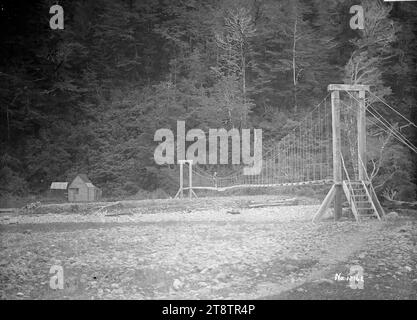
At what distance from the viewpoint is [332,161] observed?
36.2 ft

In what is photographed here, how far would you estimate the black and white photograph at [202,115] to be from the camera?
7.64 metres

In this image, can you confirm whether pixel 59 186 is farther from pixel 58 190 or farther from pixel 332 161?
pixel 332 161

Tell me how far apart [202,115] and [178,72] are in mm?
2459

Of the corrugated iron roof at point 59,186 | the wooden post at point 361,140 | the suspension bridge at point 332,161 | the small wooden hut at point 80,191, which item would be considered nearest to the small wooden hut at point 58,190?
the corrugated iron roof at point 59,186

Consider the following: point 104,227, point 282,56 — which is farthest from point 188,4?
point 104,227

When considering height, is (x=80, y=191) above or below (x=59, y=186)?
below

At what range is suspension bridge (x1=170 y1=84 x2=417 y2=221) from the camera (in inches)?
259

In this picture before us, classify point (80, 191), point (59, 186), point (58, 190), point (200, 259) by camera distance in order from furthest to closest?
point (58, 190) < point (59, 186) < point (80, 191) < point (200, 259)

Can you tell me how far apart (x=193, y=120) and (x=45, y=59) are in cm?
551

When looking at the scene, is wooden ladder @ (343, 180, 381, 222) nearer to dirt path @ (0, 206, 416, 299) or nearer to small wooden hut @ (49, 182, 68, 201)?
dirt path @ (0, 206, 416, 299)

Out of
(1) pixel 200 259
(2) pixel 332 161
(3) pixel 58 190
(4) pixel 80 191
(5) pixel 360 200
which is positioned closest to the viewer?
(1) pixel 200 259

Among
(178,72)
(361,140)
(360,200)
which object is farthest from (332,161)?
(178,72)

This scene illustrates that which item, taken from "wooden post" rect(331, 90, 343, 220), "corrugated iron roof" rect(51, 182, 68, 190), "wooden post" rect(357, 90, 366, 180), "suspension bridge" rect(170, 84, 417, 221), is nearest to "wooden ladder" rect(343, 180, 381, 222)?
"suspension bridge" rect(170, 84, 417, 221)

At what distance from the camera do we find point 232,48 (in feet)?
43.5
